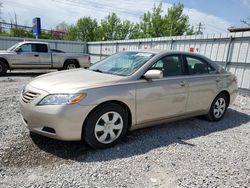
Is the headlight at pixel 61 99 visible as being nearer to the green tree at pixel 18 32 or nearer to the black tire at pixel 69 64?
the black tire at pixel 69 64

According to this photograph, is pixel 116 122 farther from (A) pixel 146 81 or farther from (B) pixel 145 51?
(B) pixel 145 51

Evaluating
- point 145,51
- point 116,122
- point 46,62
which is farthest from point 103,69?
→ point 46,62

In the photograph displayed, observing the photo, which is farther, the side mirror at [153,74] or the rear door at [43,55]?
the rear door at [43,55]

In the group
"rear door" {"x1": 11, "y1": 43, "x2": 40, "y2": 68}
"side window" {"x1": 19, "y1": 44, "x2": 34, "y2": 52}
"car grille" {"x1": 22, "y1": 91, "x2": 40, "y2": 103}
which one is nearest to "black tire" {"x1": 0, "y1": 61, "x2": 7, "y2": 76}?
"rear door" {"x1": 11, "y1": 43, "x2": 40, "y2": 68}

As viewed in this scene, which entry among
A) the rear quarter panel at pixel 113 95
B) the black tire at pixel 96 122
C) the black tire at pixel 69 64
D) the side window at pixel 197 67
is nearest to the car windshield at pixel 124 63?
the rear quarter panel at pixel 113 95

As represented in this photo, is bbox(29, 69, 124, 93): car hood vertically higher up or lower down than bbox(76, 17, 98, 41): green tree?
lower down

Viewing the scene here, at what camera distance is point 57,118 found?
9.27 feet

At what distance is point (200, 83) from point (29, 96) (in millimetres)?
3155

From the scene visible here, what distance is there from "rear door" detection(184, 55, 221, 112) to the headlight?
88.4 inches

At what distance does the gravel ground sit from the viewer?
101 inches

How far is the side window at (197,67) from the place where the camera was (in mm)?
4305

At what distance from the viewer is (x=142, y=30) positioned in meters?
30.1

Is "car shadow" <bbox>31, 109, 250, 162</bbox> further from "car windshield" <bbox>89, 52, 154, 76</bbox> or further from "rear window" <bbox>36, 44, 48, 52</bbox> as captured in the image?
"rear window" <bbox>36, 44, 48, 52</bbox>

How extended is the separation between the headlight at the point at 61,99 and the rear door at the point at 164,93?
99 centimetres
